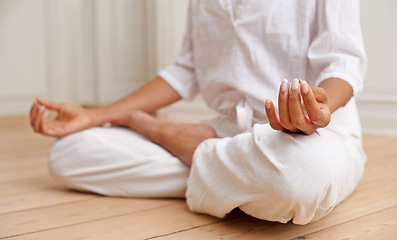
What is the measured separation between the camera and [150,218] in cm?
90

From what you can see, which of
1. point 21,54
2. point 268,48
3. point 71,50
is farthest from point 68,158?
point 71,50

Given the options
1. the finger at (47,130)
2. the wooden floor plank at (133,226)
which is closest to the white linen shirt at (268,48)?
the wooden floor plank at (133,226)

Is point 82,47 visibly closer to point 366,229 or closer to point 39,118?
point 39,118

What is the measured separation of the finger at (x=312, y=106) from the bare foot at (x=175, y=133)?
1.19 ft

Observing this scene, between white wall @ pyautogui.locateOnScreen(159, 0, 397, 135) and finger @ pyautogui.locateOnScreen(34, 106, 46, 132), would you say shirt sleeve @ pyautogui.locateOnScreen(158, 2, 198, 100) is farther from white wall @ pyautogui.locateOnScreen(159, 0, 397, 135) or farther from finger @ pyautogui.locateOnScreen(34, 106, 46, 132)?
white wall @ pyautogui.locateOnScreen(159, 0, 397, 135)

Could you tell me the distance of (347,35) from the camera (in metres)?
0.91

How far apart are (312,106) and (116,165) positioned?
1.66 ft

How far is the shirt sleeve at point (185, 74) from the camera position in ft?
3.92

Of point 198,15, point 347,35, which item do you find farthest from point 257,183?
point 198,15

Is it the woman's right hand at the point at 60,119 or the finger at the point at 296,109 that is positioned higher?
the finger at the point at 296,109

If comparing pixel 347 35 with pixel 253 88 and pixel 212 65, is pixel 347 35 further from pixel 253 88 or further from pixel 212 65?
pixel 212 65

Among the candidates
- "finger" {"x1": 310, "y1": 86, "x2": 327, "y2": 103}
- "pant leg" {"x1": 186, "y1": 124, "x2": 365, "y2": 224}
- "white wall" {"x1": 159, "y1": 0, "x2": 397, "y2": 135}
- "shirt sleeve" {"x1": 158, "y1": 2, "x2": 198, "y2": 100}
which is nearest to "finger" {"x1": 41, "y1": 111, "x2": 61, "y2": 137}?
"shirt sleeve" {"x1": 158, "y1": 2, "x2": 198, "y2": 100}

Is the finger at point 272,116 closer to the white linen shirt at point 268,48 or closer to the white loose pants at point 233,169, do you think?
the white loose pants at point 233,169

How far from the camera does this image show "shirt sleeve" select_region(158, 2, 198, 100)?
119 cm
